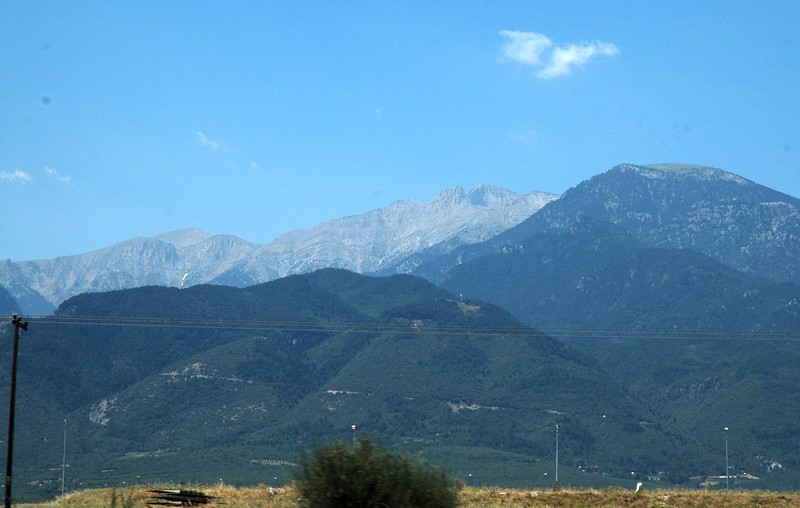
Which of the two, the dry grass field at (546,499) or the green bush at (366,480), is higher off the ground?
the green bush at (366,480)

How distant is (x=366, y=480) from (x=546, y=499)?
1595cm

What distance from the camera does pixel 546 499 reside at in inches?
1944

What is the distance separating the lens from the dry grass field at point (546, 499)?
47031 mm

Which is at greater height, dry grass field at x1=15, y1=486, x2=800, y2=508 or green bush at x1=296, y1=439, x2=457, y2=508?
green bush at x1=296, y1=439, x2=457, y2=508

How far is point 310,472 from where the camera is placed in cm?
3697

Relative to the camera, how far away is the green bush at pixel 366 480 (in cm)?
3600

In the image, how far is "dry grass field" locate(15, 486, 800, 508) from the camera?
47031 millimetres

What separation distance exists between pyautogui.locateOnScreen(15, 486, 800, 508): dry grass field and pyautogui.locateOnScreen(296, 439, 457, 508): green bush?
27.5 feet

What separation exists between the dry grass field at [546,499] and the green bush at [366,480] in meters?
8.37

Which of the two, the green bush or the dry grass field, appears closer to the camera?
the green bush

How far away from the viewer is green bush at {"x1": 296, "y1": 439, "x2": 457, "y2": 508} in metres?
36.0

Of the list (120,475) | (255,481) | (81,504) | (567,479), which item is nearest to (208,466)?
(120,475)

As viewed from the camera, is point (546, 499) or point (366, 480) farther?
point (546, 499)

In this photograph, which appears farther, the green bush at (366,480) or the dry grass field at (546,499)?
the dry grass field at (546,499)
